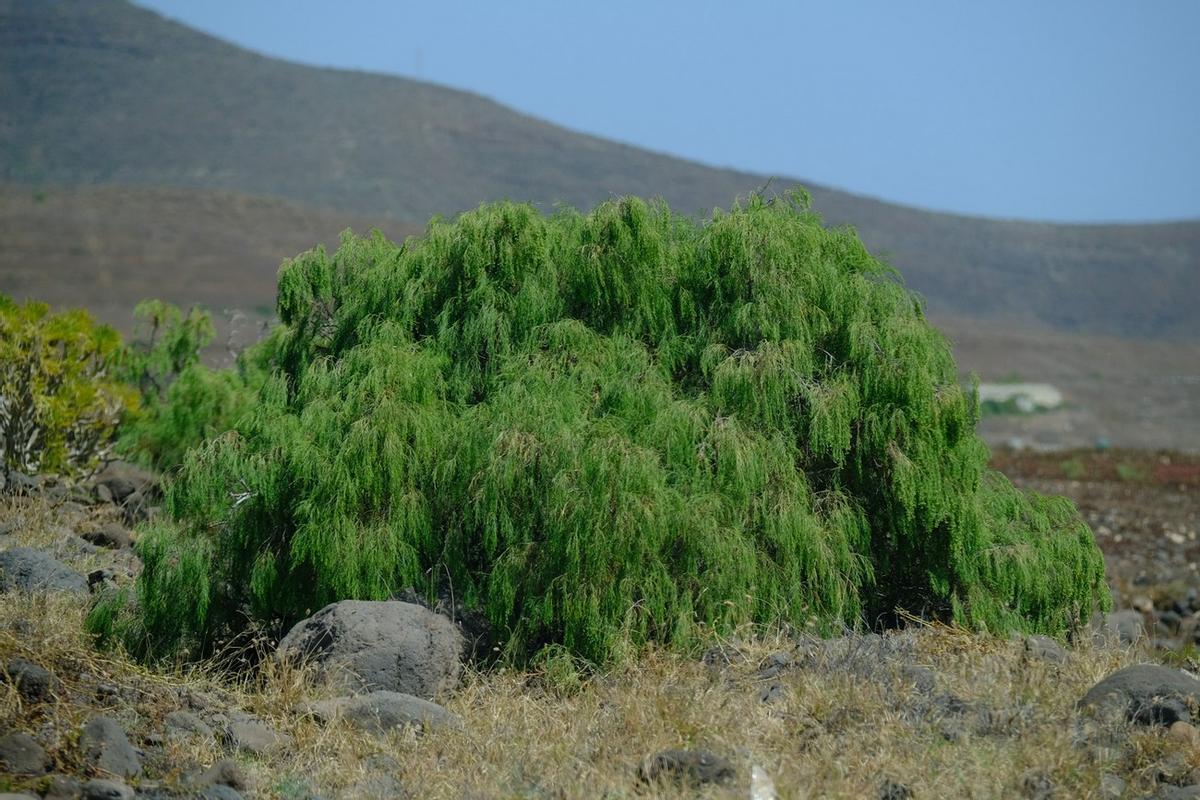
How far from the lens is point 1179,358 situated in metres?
91.8

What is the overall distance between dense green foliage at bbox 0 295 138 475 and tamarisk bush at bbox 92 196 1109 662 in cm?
582

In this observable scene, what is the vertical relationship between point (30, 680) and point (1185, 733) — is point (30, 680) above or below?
below

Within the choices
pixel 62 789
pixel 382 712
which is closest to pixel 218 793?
pixel 62 789

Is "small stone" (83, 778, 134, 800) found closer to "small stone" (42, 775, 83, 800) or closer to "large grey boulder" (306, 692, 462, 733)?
"small stone" (42, 775, 83, 800)

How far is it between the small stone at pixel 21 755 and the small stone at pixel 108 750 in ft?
0.72

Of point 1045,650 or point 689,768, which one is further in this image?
point 1045,650

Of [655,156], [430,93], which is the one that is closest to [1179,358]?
[655,156]

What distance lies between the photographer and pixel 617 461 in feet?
30.0

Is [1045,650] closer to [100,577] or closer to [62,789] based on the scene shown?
[62,789]

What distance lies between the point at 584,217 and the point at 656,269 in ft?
2.82

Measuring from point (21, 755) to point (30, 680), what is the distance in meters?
1.06

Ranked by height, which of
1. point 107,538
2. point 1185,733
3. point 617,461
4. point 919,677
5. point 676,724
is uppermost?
point 617,461

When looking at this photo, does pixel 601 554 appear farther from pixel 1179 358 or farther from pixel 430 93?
pixel 430 93

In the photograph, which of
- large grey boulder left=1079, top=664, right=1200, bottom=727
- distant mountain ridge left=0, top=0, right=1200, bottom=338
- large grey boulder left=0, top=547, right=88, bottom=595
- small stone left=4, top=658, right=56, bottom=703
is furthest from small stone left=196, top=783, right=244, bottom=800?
distant mountain ridge left=0, top=0, right=1200, bottom=338
